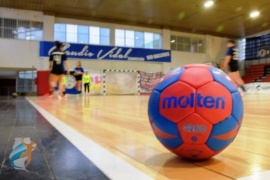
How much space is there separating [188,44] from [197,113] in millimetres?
20504

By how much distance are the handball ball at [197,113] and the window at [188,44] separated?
19277 millimetres

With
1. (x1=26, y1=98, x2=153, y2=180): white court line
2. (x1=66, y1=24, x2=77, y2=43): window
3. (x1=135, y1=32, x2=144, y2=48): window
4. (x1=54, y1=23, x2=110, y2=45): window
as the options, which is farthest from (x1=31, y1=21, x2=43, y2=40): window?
(x1=26, y1=98, x2=153, y2=180): white court line

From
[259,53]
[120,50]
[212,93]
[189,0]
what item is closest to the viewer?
[212,93]

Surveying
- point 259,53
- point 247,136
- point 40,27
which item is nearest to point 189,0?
point 40,27

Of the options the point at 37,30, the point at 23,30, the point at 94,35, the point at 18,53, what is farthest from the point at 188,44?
the point at 18,53

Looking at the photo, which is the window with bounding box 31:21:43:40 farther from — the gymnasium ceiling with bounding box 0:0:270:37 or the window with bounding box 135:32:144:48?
the window with bounding box 135:32:144:48

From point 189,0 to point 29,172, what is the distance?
14.8 m

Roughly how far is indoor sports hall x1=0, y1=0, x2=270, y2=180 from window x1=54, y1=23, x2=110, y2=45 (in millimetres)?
66

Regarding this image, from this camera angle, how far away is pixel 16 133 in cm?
210

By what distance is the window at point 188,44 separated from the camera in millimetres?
20406

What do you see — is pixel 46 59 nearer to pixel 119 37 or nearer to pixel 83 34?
pixel 83 34

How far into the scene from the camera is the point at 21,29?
1591 centimetres

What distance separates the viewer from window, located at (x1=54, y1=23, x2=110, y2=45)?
1681 cm

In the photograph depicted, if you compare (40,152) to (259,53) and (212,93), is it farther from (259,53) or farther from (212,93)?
(259,53)
